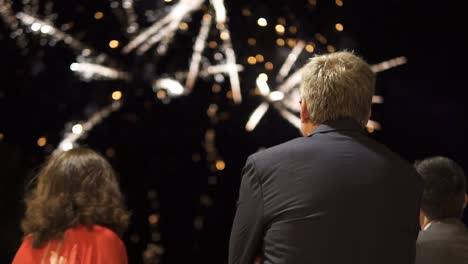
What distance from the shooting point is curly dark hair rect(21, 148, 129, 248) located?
6.59ft

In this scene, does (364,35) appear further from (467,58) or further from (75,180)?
(75,180)

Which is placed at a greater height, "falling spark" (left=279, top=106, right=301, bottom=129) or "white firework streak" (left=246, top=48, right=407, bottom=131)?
"white firework streak" (left=246, top=48, right=407, bottom=131)

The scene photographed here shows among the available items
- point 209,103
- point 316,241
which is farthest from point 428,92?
point 316,241

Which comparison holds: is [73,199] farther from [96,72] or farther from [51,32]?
[51,32]

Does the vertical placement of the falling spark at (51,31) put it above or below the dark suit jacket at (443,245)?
above

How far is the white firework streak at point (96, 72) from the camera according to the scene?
3.84 meters

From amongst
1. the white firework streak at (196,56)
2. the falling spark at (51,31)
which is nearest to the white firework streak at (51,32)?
the falling spark at (51,31)

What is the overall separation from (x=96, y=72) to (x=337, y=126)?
2669mm

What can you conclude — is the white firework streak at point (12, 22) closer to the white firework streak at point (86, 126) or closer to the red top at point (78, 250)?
the white firework streak at point (86, 126)

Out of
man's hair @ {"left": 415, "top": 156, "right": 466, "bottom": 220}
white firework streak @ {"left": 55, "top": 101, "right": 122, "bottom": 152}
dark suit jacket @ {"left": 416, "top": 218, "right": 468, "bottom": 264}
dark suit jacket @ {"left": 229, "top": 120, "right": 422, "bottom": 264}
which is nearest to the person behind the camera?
dark suit jacket @ {"left": 229, "top": 120, "right": 422, "bottom": 264}

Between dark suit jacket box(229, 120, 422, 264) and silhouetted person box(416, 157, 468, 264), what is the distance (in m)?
0.54

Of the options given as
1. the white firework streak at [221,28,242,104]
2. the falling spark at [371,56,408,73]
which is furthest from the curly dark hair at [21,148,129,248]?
the falling spark at [371,56,408,73]

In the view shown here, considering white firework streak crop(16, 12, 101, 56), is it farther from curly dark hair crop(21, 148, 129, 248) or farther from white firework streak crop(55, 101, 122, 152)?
curly dark hair crop(21, 148, 129, 248)

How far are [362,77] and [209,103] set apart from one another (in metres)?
2.53
